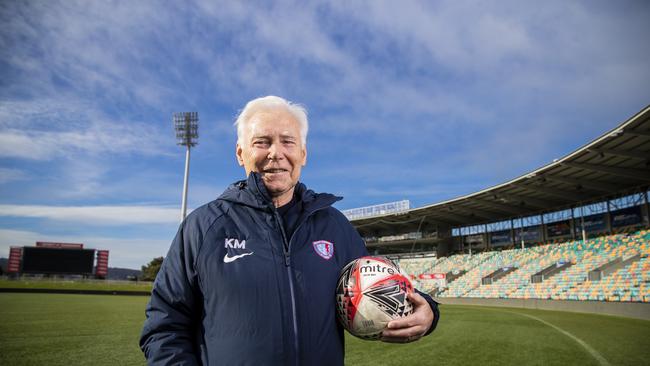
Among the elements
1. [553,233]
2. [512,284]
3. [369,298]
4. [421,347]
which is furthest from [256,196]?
[553,233]

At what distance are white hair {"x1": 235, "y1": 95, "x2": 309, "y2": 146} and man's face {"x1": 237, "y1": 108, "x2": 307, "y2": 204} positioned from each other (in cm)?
3

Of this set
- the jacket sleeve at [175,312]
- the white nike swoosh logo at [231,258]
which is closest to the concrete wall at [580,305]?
the white nike swoosh logo at [231,258]

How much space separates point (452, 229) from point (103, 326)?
4445 centimetres

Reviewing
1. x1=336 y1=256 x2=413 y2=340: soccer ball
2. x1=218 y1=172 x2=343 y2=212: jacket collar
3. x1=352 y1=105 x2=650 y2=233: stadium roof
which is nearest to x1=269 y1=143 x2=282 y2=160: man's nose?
x1=218 y1=172 x2=343 y2=212: jacket collar

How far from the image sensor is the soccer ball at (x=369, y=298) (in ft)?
7.39

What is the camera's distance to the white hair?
90.4 inches

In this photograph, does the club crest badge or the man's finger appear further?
the man's finger

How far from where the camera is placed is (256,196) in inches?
82.6

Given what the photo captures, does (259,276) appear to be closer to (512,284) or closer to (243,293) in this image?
(243,293)

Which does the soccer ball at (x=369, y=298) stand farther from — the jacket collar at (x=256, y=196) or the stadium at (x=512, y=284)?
the stadium at (x=512, y=284)

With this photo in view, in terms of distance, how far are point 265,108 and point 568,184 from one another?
35.1 metres

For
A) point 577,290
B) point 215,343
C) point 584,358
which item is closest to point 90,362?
point 215,343

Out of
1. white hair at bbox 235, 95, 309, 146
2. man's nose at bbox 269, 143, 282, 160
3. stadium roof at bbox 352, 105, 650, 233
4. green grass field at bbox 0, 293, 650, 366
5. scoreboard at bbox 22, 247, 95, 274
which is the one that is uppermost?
stadium roof at bbox 352, 105, 650, 233

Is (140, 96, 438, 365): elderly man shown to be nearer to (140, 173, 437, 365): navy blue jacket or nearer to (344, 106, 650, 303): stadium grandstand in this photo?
(140, 173, 437, 365): navy blue jacket
